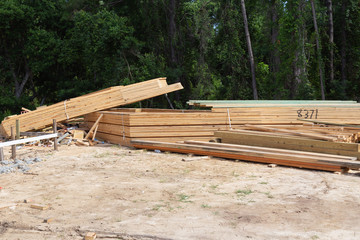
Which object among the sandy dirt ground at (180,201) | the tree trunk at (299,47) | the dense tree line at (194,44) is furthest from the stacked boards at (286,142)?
the tree trunk at (299,47)

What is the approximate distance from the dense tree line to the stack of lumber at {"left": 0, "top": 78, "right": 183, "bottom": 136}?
295 inches

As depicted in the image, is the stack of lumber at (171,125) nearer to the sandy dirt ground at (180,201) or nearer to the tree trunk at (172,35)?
the sandy dirt ground at (180,201)

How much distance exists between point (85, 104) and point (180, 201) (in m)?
8.45

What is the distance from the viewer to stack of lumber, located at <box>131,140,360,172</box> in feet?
26.9

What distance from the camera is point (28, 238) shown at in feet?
16.5

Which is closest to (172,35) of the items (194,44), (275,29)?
(194,44)

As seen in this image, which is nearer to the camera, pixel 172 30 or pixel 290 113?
pixel 290 113

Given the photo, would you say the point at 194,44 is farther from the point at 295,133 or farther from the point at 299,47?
the point at 295,133

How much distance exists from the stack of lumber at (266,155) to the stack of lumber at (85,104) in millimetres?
2954

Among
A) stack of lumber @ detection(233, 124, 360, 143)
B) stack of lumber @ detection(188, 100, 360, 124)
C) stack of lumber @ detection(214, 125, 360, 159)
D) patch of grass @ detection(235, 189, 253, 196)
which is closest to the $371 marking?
stack of lumber @ detection(188, 100, 360, 124)

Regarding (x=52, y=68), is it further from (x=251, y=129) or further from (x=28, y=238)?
(x=28, y=238)

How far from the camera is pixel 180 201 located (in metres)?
6.36

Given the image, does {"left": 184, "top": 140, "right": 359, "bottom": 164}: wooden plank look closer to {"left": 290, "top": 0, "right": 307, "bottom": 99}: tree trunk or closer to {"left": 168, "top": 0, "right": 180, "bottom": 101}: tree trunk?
{"left": 290, "top": 0, "right": 307, "bottom": 99}: tree trunk

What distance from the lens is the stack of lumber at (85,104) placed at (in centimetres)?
1370
